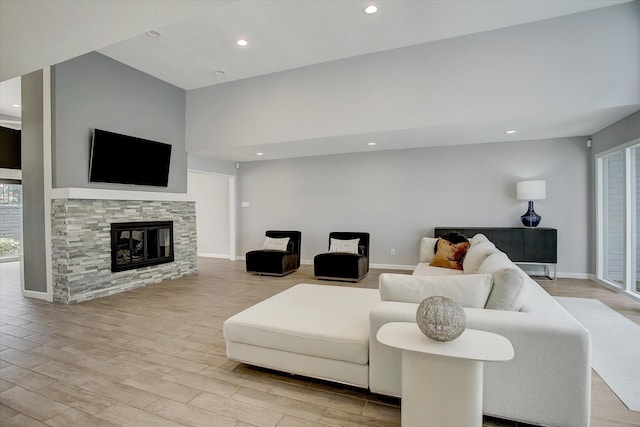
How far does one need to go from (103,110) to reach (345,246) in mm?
4617

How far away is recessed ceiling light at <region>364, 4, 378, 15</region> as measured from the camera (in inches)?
149

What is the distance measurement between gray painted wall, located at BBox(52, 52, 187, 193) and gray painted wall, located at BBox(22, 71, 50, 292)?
407 mm

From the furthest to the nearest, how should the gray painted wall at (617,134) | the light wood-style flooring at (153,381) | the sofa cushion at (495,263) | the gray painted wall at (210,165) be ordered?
the gray painted wall at (210,165) → the gray painted wall at (617,134) → the sofa cushion at (495,263) → the light wood-style flooring at (153,381)

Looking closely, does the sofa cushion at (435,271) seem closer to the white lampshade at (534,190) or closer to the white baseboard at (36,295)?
the white lampshade at (534,190)

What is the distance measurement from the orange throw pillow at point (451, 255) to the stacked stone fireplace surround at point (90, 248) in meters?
4.76

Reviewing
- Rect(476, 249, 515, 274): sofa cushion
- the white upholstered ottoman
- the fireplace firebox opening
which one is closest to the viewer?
the white upholstered ottoman

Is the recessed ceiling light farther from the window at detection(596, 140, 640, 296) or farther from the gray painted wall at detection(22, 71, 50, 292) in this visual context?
the gray painted wall at detection(22, 71, 50, 292)

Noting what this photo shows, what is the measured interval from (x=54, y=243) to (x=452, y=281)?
5.16 m

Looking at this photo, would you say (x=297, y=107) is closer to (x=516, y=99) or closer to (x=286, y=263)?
(x=286, y=263)

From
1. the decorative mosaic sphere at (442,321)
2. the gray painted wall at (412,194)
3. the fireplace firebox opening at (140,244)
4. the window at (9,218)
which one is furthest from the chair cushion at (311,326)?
the window at (9,218)

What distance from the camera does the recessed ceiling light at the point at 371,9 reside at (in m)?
3.77

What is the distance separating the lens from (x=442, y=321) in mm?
1467

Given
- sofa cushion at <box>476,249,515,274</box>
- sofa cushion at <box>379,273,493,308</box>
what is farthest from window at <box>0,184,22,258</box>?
sofa cushion at <box>476,249,515,274</box>

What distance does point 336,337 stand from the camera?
2.08 metres
